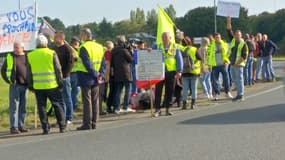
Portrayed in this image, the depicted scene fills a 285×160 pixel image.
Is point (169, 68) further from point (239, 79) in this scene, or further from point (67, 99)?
point (239, 79)

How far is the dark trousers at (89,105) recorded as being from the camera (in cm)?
1254

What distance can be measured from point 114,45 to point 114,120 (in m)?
2.67

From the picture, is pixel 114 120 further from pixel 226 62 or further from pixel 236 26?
pixel 236 26

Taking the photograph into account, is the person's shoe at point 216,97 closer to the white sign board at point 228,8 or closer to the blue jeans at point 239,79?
the blue jeans at point 239,79

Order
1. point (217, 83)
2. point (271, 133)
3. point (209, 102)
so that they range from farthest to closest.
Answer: point (217, 83)
point (209, 102)
point (271, 133)

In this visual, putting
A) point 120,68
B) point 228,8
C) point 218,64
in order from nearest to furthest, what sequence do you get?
point 120,68 < point 218,64 < point 228,8

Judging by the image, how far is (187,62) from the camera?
15945 millimetres

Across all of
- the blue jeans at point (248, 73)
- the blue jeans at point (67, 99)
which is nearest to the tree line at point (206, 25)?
the blue jeans at point (248, 73)

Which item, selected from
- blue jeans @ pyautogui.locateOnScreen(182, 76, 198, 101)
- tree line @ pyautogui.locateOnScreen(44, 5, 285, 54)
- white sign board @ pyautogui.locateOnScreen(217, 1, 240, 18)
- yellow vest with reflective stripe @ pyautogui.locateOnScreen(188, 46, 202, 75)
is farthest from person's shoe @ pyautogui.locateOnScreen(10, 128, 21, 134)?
tree line @ pyautogui.locateOnScreen(44, 5, 285, 54)

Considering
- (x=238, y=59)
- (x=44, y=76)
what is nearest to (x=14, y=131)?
(x=44, y=76)

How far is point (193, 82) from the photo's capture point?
1598 cm

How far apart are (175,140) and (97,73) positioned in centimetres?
281

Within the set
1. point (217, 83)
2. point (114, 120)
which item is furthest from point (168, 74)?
point (217, 83)

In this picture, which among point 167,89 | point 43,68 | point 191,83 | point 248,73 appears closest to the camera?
point 43,68
